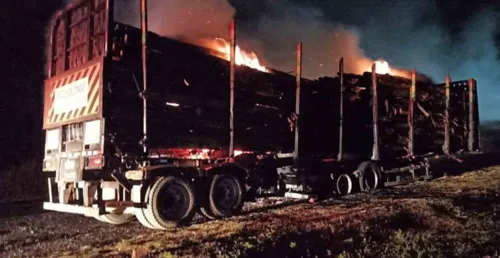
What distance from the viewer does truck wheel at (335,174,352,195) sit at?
11.6 metres

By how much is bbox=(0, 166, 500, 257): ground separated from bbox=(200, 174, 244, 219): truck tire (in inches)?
9.0

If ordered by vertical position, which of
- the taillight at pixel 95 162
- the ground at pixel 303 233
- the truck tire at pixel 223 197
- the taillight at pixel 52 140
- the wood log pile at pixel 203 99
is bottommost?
the ground at pixel 303 233

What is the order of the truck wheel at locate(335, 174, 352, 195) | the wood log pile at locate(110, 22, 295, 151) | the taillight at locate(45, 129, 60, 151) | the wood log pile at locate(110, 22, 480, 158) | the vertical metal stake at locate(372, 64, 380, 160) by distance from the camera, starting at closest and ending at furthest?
1. the wood log pile at locate(110, 22, 295, 151)
2. the wood log pile at locate(110, 22, 480, 158)
3. the taillight at locate(45, 129, 60, 151)
4. the truck wheel at locate(335, 174, 352, 195)
5. the vertical metal stake at locate(372, 64, 380, 160)

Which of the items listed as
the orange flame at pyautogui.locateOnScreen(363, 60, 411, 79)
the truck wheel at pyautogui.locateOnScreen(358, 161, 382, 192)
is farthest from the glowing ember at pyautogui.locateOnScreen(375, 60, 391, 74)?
the truck wheel at pyautogui.locateOnScreen(358, 161, 382, 192)

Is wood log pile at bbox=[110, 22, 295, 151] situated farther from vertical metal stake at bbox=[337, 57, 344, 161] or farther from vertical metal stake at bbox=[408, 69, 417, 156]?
vertical metal stake at bbox=[408, 69, 417, 156]

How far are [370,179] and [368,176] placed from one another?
0.12 meters

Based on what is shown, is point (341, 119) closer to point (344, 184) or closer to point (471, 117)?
point (344, 184)

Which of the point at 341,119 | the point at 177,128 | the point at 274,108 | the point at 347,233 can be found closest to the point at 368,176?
the point at 341,119

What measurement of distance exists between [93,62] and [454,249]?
226 inches

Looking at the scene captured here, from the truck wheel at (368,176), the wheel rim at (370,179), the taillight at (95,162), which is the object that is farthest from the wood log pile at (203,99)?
the wheel rim at (370,179)

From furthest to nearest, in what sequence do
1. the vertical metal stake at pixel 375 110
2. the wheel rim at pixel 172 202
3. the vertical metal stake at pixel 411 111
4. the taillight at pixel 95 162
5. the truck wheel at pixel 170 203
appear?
the vertical metal stake at pixel 411 111
the vertical metal stake at pixel 375 110
the wheel rim at pixel 172 202
the truck wheel at pixel 170 203
the taillight at pixel 95 162

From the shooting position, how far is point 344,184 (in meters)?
11.8

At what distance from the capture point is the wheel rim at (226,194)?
814 cm

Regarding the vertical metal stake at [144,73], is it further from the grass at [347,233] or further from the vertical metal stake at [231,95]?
→ the vertical metal stake at [231,95]
